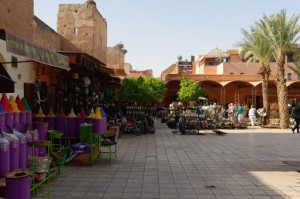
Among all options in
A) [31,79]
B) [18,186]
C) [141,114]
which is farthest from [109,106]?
[18,186]

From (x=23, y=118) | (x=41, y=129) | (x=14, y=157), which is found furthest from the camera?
(x=41, y=129)

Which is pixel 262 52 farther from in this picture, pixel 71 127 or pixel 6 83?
pixel 6 83

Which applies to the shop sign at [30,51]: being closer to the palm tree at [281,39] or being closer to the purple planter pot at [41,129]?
the purple planter pot at [41,129]

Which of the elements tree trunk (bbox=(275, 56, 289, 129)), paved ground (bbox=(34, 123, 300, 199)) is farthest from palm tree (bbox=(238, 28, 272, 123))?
paved ground (bbox=(34, 123, 300, 199))

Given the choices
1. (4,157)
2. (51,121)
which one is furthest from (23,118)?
(51,121)

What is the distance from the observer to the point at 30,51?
18.1ft

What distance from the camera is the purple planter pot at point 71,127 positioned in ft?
31.3

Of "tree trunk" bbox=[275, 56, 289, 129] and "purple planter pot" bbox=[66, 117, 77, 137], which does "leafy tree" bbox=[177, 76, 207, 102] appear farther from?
"purple planter pot" bbox=[66, 117, 77, 137]

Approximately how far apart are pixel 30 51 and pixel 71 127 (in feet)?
14.3

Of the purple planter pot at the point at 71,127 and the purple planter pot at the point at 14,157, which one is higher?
the purple planter pot at the point at 71,127

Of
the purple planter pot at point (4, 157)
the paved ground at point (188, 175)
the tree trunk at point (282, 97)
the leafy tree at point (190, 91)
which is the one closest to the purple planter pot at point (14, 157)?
the purple planter pot at point (4, 157)

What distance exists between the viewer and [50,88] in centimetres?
1142

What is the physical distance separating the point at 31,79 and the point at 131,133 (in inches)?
316

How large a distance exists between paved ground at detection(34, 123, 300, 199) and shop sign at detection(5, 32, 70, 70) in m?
2.48
